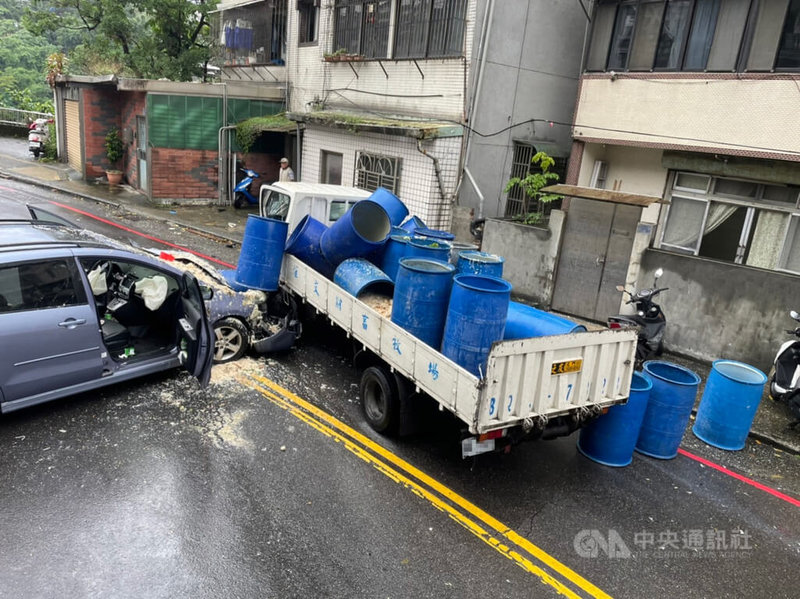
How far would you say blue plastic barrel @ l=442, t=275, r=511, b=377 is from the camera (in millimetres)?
4863

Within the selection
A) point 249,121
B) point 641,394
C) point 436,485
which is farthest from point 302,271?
point 249,121

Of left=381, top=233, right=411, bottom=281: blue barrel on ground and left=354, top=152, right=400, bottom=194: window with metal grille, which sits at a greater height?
left=354, top=152, right=400, bottom=194: window with metal grille

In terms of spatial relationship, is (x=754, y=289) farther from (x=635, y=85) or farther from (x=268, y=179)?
(x=268, y=179)

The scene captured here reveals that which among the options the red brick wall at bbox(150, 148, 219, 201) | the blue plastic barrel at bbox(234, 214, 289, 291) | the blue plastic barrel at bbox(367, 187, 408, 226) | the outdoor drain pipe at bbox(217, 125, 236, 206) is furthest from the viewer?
the outdoor drain pipe at bbox(217, 125, 236, 206)

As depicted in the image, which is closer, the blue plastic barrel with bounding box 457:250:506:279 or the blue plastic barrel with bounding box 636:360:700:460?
the blue plastic barrel with bounding box 636:360:700:460

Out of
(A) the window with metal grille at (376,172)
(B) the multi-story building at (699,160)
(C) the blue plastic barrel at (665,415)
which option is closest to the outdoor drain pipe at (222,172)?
(A) the window with metal grille at (376,172)

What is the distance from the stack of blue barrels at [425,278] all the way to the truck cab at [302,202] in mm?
997

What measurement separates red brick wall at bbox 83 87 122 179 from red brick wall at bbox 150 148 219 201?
4595mm

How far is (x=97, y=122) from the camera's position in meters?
20.0

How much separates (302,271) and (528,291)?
5.09 meters

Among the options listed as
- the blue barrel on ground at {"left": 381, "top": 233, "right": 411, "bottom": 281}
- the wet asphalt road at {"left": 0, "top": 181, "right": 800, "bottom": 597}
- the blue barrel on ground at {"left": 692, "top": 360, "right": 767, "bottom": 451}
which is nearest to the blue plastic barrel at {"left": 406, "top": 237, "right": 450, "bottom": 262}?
the blue barrel on ground at {"left": 381, "top": 233, "right": 411, "bottom": 281}

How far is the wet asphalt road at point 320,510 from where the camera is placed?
406cm

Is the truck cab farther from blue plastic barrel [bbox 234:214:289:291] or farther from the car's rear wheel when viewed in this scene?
the car's rear wheel

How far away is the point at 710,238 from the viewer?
37.4 feet
